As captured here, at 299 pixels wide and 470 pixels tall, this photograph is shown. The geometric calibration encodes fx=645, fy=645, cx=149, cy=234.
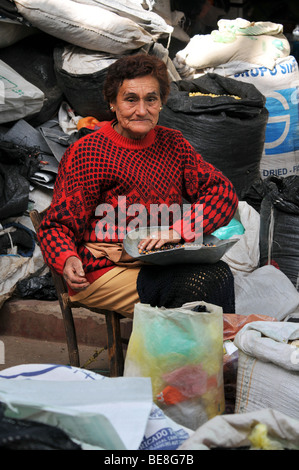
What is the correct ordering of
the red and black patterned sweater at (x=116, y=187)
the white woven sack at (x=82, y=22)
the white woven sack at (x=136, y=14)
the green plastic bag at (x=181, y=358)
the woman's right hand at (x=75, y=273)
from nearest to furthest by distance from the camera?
the green plastic bag at (x=181, y=358) < the woman's right hand at (x=75, y=273) < the red and black patterned sweater at (x=116, y=187) < the white woven sack at (x=82, y=22) < the white woven sack at (x=136, y=14)

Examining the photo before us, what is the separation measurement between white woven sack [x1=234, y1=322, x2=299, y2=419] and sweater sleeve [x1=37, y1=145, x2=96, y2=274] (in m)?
0.72

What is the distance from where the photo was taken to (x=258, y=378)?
176cm

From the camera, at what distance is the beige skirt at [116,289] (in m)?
2.33

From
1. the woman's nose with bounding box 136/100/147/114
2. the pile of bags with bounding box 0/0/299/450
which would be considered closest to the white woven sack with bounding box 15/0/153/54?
the pile of bags with bounding box 0/0/299/450

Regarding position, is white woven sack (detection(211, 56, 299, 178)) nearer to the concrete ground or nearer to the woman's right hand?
the concrete ground

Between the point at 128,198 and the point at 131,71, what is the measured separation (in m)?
0.47

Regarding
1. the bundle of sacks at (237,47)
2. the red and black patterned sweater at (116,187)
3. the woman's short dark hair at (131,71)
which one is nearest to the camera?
the red and black patterned sweater at (116,187)

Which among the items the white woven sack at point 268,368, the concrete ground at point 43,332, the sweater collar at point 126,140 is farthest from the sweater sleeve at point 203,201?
the concrete ground at point 43,332

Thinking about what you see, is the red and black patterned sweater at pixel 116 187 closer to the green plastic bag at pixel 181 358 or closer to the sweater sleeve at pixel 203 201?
the sweater sleeve at pixel 203 201

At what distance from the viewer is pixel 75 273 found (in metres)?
2.16

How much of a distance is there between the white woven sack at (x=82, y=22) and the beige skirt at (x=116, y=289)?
1.82 metres

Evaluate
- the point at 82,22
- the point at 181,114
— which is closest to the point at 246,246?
the point at 181,114

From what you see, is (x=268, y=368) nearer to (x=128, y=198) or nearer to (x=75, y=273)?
(x=75, y=273)
